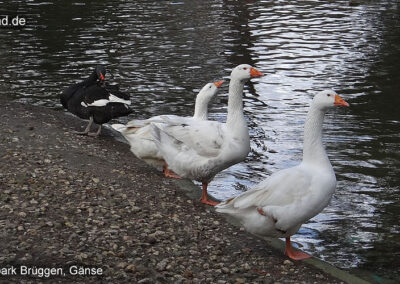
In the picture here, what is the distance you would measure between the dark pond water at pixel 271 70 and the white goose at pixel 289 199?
101 centimetres

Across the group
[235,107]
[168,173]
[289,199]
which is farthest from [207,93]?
[289,199]

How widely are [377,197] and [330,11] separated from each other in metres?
15.6

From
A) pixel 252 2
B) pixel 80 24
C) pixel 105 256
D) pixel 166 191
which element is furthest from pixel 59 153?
pixel 252 2

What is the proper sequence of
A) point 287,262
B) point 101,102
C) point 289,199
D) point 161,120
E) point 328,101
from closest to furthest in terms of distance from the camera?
1. point 289,199
2. point 287,262
3. point 328,101
4. point 161,120
5. point 101,102

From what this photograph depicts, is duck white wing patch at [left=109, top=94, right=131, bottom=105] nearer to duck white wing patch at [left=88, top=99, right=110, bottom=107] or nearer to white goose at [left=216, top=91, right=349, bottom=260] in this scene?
duck white wing patch at [left=88, top=99, right=110, bottom=107]

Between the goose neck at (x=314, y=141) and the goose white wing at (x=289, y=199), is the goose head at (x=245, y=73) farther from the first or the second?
the goose white wing at (x=289, y=199)

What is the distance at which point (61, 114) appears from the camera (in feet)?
41.4

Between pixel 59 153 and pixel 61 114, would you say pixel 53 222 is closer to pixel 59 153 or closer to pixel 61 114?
pixel 59 153

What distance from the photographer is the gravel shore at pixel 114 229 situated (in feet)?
20.0

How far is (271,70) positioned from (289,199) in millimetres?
9868

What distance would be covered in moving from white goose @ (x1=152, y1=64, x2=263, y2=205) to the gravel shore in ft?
1.41

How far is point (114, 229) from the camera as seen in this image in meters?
6.93

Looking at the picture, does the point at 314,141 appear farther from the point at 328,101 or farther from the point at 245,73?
the point at 245,73

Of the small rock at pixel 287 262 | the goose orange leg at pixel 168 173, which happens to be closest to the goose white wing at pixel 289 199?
the small rock at pixel 287 262
